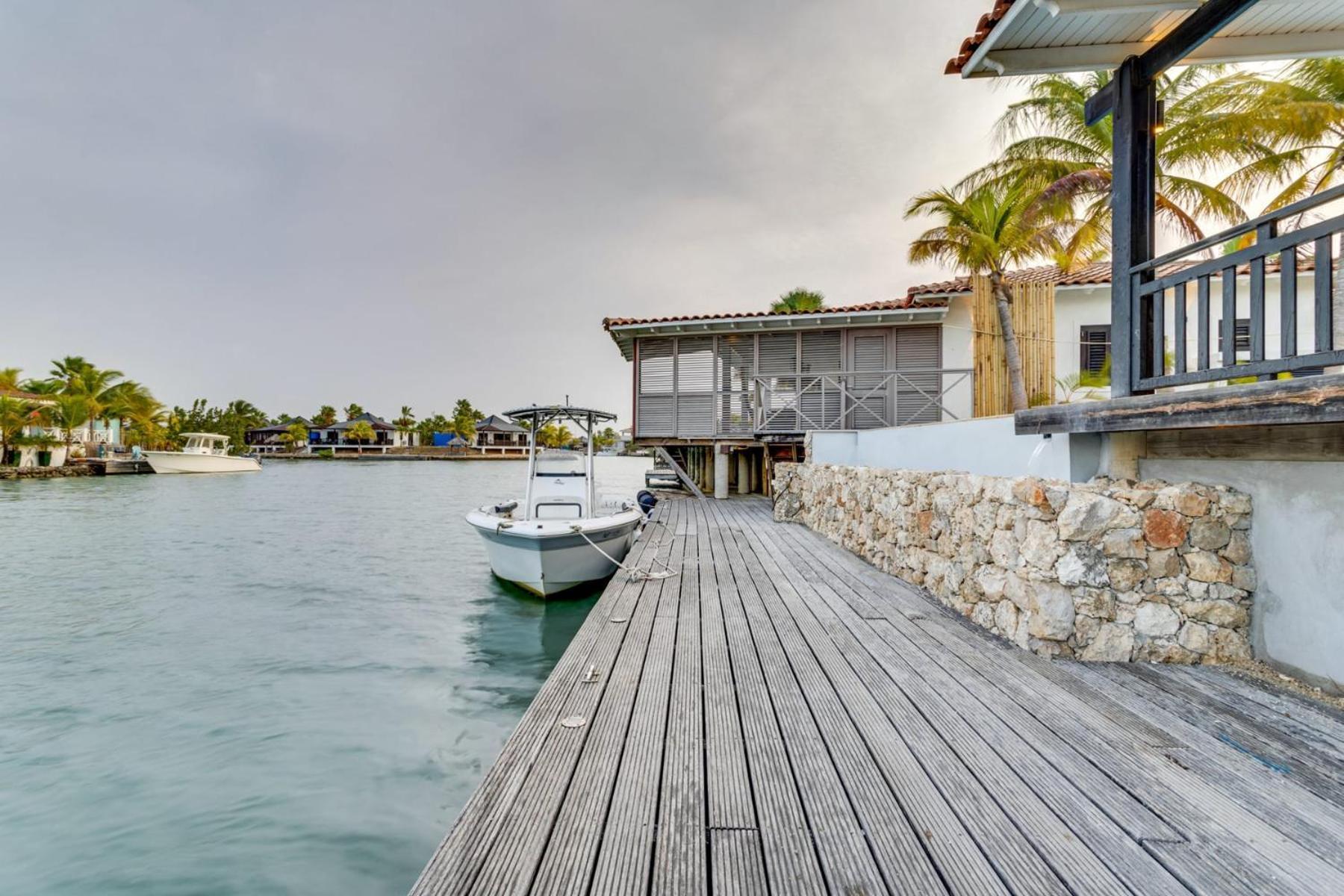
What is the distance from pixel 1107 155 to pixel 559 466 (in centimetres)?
1230

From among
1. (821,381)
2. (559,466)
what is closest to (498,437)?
(821,381)

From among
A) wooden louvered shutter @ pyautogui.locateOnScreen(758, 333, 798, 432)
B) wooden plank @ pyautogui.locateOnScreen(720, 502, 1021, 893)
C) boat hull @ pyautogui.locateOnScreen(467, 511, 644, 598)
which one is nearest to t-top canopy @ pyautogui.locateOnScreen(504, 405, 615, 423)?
boat hull @ pyautogui.locateOnScreen(467, 511, 644, 598)

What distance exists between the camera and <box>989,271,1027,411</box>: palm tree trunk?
33.5ft

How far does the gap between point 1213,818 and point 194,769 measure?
5616mm

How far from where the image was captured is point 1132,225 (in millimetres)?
3334

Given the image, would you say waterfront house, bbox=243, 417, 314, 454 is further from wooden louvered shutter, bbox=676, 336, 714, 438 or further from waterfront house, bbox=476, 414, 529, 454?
wooden louvered shutter, bbox=676, 336, 714, 438

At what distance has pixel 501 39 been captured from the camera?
1484cm

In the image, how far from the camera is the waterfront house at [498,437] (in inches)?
3329

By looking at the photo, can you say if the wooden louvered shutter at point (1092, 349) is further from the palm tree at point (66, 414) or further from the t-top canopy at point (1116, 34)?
the palm tree at point (66, 414)

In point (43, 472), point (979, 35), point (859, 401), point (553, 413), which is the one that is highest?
point (979, 35)

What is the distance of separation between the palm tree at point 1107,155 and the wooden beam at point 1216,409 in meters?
7.06

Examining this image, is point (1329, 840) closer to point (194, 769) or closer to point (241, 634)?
point (194, 769)

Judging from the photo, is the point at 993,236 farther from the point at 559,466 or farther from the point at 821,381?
the point at 559,466

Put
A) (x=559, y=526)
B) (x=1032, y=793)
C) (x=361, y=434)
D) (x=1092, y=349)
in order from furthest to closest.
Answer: (x=361, y=434) < (x=1092, y=349) < (x=559, y=526) < (x=1032, y=793)
